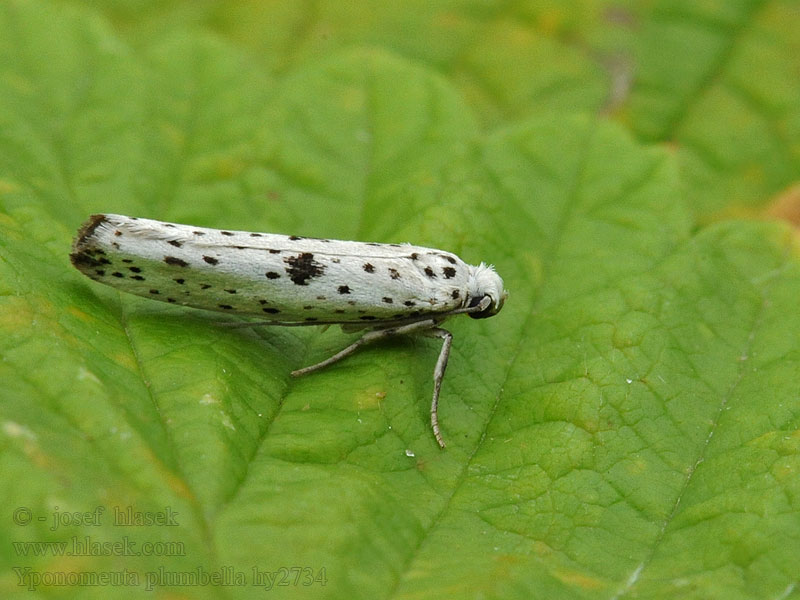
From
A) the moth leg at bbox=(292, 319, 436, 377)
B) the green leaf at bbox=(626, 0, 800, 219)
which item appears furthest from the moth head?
the green leaf at bbox=(626, 0, 800, 219)

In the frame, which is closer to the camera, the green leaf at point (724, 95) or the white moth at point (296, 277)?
the white moth at point (296, 277)

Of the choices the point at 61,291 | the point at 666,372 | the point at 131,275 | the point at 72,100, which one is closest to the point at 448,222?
the point at 666,372

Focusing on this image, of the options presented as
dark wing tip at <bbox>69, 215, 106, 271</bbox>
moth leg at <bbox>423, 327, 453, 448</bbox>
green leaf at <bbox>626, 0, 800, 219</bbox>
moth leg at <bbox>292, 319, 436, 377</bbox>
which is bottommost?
moth leg at <bbox>292, 319, 436, 377</bbox>

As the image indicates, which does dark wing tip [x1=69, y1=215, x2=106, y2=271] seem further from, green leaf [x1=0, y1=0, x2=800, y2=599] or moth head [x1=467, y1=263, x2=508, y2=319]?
moth head [x1=467, y1=263, x2=508, y2=319]

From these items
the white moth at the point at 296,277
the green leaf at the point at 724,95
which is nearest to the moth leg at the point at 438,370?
the white moth at the point at 296,277

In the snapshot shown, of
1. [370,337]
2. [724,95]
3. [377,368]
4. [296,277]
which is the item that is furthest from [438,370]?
[724,95]

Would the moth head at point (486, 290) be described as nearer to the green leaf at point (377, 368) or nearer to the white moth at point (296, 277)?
the white moth at point (296, 277)

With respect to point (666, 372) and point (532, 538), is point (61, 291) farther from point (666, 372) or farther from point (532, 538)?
point (666, 372)
